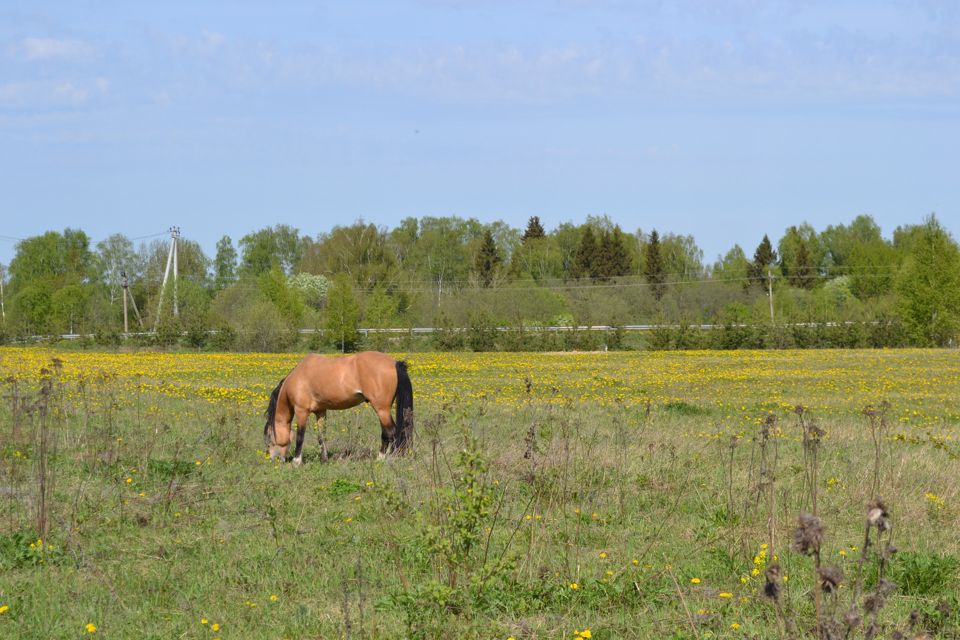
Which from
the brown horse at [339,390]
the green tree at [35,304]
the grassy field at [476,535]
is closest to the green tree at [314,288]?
the green tree at [35,304]

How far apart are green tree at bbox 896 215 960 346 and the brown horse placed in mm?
45522

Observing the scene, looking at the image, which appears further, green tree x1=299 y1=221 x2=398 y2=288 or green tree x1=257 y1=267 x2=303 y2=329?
green tree x1=299 y1=221 x2=398 y2=288

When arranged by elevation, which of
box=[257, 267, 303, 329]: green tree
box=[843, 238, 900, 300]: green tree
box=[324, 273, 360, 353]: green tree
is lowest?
box=[324, 273, 360, 353]: green tree

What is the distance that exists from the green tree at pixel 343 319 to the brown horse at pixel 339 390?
37156 millimetres

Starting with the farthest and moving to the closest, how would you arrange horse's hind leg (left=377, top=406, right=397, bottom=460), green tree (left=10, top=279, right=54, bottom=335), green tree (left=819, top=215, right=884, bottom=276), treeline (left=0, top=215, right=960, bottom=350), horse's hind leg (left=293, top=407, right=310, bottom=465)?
green tree (left=819, top=215, right=884, bottom=276), green tree (left=10, top=279, right=54, bottom=335), treeline (left=0, top=215, right=960, bottom=350), horse's hind leg (left=377, top=406, right=397, bottom=460), horse's hind leg (left=293, top=407, right=310, bottom=465)

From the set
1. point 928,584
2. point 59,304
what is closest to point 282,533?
point 928,584

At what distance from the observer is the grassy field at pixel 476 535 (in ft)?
20.7

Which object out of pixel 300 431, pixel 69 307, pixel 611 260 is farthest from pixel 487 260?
pixel 300 431

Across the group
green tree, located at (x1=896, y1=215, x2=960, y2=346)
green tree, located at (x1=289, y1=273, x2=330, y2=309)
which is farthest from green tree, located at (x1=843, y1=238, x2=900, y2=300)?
green tree, located at (x1=289, y1=273, x2=330, y2=309)

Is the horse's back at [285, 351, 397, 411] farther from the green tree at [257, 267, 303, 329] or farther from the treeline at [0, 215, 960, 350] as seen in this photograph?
the green tree at [257, 267, 303, 329]

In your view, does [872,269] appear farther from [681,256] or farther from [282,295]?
[282,295]

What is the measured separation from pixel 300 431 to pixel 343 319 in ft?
127

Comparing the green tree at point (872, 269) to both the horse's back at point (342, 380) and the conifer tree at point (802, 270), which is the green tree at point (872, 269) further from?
the horse's back at point (342, 380)

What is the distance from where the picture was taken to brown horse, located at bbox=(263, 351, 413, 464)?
14016 millimetres
